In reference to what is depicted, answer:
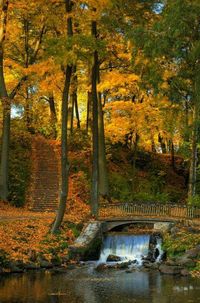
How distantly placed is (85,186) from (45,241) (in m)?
9.23

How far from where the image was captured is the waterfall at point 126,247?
1831 centimetres

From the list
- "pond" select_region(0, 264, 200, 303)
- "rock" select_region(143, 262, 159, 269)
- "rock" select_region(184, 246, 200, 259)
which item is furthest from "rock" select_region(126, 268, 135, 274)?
"rock" select_region(184, 246, 200, 259)

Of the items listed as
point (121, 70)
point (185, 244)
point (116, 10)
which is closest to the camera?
point (185, 244)

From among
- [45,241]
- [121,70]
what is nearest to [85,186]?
[121,70]

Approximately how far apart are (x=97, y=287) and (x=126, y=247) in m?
5.66

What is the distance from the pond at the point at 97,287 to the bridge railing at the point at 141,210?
6.25 metres

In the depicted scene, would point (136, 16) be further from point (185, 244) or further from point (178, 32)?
point (185, 244)

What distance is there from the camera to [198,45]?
13.3m

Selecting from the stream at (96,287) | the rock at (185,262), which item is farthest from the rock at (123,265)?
the rock at (185,262)

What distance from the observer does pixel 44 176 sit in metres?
27.9

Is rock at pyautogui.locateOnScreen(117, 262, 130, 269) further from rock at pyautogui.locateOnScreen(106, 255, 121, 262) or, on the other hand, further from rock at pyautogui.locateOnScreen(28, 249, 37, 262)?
rock at pyautogui.locateOnScreen(28, 249, 37, 262)

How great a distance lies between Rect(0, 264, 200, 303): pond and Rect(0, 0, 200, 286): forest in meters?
2.24

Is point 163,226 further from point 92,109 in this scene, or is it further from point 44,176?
point 44,176

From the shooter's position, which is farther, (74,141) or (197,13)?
(74,141)
